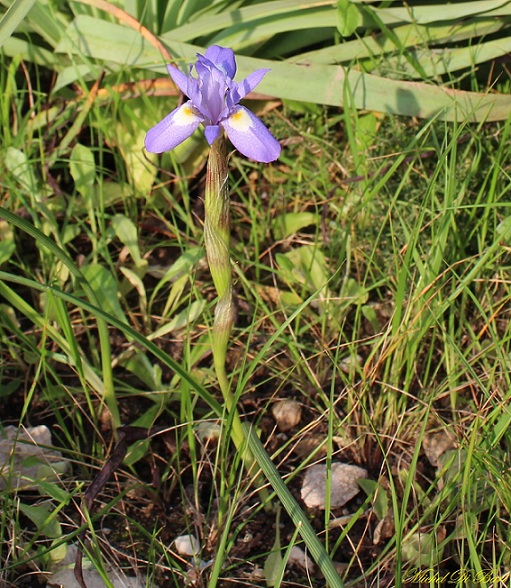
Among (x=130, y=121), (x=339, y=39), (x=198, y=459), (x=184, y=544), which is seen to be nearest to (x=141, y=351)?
(x=198, y=459)

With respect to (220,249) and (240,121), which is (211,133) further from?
(220,249)

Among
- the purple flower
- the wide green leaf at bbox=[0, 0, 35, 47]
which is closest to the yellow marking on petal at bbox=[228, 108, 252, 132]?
the purple flower

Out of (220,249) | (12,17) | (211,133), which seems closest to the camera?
(211,133)

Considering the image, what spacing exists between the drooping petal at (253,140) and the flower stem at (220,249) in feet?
0.12

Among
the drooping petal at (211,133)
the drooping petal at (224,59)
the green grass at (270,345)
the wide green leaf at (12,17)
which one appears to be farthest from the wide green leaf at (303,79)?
the drooping petal at (211,133)

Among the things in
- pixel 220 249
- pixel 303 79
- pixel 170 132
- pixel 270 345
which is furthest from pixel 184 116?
pixel 303 79

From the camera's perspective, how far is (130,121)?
6.15ft

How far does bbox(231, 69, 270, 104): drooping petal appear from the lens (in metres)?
1.06

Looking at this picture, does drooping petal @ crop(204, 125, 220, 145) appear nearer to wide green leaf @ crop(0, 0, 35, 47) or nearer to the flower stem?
the flower stem

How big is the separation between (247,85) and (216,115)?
0.06 metres

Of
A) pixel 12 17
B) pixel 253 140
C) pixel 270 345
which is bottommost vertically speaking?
pixel 270 345

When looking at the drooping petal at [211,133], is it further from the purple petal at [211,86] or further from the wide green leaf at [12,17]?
the wide green leaf at [12,17]

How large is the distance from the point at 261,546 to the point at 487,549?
0.38 metres

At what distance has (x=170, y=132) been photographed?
103 cm
